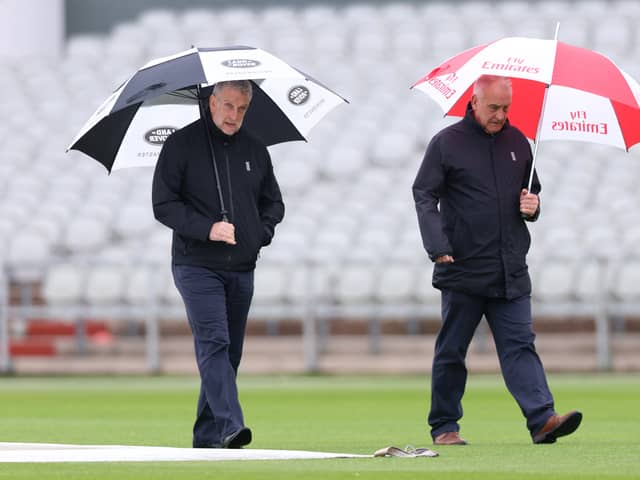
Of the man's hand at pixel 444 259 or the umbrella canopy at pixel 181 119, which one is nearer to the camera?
the man's hand at pixel 444 259

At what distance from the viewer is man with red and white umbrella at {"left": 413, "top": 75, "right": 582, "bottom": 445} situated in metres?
8.48

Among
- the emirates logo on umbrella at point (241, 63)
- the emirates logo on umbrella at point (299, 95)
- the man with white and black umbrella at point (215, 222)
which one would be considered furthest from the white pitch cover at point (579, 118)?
the emirates logo on umbrella at point (241, 63)

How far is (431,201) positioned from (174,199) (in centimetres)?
131

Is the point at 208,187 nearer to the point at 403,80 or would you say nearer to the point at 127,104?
the point at 127,104

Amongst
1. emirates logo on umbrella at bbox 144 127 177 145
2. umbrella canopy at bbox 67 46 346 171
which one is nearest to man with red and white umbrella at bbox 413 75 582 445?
umbrella canopy at bbox 67 46 346 171

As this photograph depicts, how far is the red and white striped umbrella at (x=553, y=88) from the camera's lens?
328 inches

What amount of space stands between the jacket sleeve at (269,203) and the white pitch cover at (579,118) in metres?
1.51

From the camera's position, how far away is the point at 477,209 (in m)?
8.51

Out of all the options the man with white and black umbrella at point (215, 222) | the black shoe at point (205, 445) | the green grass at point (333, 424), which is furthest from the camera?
the black shoe at point (205, 445)

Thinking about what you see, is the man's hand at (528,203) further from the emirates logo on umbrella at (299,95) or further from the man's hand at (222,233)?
the man's hand at (222,233)

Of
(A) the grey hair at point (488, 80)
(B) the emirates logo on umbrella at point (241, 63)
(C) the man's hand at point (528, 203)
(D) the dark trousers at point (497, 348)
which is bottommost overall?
(D) the dark trousers at point (497, 348)

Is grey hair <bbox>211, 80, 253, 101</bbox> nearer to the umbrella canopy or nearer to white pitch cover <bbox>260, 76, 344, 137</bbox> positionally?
the umbrella canopy

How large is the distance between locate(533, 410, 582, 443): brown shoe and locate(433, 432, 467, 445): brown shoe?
1.28 feet

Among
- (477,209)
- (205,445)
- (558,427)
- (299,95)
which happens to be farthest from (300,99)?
(558,427)
